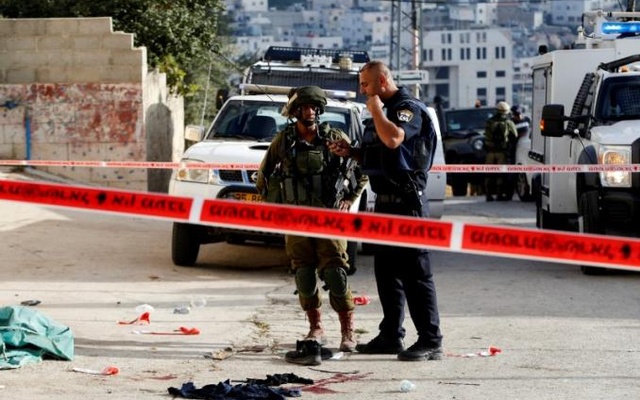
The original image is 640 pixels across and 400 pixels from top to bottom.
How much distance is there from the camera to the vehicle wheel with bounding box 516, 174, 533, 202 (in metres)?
25.4

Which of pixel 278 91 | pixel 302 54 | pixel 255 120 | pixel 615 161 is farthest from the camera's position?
pixel 302 54

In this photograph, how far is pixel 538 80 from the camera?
57.8 feet

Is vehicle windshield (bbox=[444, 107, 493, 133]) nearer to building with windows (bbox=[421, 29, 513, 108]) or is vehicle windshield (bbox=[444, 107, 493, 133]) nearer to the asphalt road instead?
the asphalt road

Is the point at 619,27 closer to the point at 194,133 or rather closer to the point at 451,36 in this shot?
the point at 194,133

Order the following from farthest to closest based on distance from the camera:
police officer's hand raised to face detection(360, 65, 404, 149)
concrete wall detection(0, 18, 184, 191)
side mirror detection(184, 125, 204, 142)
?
concrete wall detection(0, 18, 184, 191) < side mirror detection(184, 125, 204, 142) < police officer's hand raised to face detection(360, 65, 404, 149)

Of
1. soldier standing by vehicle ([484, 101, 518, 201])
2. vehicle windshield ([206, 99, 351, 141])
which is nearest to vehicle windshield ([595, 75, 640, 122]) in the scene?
vehicle windshield ([206, 99, 351, 141])

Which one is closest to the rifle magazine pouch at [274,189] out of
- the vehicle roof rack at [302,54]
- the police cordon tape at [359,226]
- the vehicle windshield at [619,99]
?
the police cordon tape at [359,226]

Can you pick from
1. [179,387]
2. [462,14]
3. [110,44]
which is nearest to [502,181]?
[110,44]

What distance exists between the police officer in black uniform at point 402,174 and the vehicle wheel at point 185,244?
476 centimetres

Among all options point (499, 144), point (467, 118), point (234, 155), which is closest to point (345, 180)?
point (234, 155)

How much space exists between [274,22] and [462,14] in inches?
1207

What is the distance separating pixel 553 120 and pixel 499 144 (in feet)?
39.9

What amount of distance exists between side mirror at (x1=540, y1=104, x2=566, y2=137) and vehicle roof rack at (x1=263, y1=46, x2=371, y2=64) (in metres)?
5.19

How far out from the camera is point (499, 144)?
26250 mm
